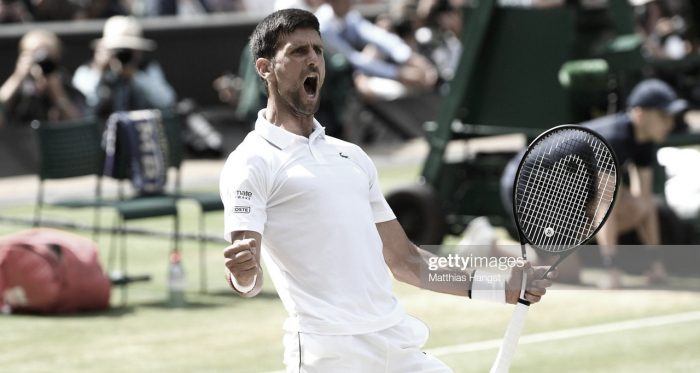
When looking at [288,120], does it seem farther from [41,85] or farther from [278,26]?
[41,85]

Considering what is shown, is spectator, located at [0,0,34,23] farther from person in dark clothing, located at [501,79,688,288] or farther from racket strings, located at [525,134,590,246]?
racket strings, located at [525,134,590,246]

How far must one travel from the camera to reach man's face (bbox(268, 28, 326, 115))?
3926 millimetres

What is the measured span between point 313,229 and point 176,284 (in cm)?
506

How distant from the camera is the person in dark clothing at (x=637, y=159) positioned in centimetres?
909

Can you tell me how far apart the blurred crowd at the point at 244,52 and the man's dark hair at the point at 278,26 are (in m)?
5.74

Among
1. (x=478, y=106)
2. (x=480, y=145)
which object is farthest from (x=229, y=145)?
(x=478, y=106)

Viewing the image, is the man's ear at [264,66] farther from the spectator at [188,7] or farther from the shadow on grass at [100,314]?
the spectator at [188,7]

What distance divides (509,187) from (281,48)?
562 centimetres

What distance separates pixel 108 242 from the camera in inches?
462

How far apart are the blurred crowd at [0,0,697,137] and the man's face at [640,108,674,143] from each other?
1.72m

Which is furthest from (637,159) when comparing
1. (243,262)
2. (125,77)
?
(243,262)

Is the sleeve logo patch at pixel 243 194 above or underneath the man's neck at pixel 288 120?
underneath

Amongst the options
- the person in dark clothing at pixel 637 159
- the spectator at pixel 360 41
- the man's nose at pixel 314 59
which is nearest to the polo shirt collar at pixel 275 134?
the man's nose at pixel 314 59

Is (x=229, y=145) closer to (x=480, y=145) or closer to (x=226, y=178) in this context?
(x=480, y=145)
